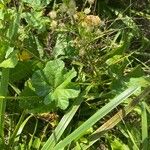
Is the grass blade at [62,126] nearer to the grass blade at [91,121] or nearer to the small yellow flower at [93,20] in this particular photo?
the grass blade at [91,121]

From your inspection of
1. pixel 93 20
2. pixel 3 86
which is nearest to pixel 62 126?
pixel 3 86

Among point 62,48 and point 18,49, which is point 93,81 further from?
point 18,49

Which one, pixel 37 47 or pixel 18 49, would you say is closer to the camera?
pixel 18 49

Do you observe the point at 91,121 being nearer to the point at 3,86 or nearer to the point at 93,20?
the point at 3,86

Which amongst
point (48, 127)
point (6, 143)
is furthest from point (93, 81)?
point (6, 143)

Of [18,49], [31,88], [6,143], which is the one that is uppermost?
[18,49]

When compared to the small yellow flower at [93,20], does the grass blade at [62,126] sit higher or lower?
lower

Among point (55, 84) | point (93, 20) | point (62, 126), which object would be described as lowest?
point (62, 126)

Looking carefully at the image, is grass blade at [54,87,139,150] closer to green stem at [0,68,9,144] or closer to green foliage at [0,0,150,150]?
green foliage at [0,0,150,150]

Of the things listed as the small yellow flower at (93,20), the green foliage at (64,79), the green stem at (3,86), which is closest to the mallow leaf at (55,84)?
the green foliage at (64,79)
